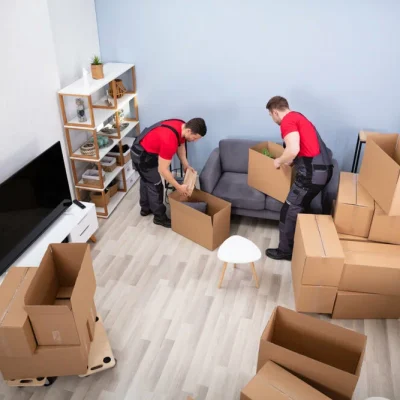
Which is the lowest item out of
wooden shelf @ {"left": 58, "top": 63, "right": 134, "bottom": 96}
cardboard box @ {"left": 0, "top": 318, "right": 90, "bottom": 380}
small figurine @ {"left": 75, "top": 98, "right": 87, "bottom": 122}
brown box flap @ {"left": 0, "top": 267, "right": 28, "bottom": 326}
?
cardboard box @ {"left": 0, "top": 318, "right": 90, "bottom": 380}

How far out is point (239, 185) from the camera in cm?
405

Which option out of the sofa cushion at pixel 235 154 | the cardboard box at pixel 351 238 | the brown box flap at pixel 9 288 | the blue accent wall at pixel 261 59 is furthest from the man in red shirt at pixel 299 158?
the brown box flap at pixel 9 288

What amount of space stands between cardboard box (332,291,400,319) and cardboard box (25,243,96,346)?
168cm

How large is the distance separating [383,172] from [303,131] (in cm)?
64

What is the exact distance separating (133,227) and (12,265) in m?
1.28

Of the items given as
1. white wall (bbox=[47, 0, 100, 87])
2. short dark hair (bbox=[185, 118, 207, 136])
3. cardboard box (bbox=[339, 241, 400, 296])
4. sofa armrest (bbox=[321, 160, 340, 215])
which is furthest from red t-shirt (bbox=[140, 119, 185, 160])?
cardboard box (bbox=[339, 241, 400, 296])

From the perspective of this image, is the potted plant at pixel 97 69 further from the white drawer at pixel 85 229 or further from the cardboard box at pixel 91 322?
the cardboard box at pixel 91 322

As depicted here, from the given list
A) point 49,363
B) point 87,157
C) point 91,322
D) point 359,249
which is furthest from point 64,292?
point 359,249

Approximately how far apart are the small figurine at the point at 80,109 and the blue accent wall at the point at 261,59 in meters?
0.77

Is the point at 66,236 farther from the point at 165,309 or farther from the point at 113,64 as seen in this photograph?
the point at 113,64

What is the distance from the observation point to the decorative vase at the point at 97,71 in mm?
3855

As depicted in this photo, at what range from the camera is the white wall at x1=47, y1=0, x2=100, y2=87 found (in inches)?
143

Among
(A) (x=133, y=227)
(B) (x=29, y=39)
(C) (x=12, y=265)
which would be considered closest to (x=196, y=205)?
(A) (x=133, y=227)

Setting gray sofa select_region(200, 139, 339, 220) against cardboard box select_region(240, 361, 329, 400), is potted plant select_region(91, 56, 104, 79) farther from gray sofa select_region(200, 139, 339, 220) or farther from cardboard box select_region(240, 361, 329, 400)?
cardboard box select_region(240, 361, 329, 400)
